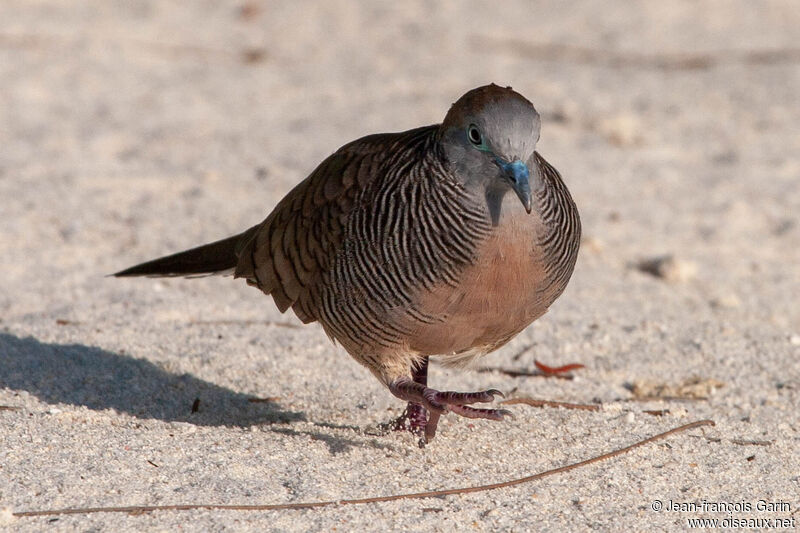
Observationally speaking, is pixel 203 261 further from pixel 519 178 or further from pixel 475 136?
pixel 519 178

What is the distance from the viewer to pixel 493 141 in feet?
12.5

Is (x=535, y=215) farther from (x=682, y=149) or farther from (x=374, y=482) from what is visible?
(x=682, y=149)

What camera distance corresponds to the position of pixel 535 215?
3.91m

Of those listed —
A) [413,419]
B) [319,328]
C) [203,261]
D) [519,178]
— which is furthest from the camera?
[319,328]

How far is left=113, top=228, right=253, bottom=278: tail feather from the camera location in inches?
201

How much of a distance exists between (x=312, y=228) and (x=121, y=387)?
4.11ft

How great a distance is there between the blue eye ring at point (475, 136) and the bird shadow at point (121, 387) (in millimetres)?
1525

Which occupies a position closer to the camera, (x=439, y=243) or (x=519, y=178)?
(x=519, y=178)

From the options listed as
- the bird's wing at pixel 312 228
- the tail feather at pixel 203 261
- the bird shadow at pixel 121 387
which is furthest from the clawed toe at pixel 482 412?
the tail feather at pixel 203 261

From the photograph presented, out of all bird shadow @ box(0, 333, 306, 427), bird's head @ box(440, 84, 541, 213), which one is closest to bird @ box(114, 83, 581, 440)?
bird's head @ box(440, 84, 541, 213)

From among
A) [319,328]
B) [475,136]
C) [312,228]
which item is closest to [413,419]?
[312,228]

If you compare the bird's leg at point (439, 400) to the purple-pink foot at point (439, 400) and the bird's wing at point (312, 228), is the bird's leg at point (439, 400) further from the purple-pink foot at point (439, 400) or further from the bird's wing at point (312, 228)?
the bird's wing at point (312, 228)

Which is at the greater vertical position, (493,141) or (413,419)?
(493,141)

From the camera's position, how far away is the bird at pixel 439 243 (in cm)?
386
